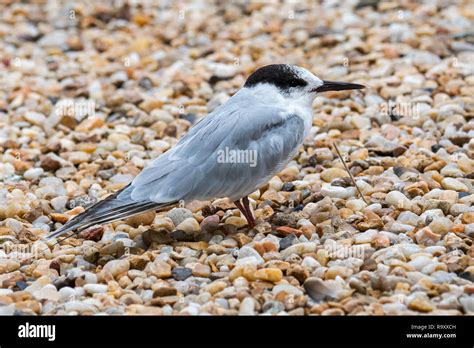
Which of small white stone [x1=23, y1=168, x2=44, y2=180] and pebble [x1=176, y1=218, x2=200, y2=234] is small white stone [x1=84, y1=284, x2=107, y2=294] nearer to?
pebble [x1=176, y1=218, x2=200, y2=234]

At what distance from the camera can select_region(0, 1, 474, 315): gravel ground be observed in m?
3.82

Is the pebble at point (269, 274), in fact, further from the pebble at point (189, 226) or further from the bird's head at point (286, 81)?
the bird's head at point (286, 81)

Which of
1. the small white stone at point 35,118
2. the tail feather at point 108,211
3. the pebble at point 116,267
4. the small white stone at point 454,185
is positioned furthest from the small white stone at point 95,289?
the small white stone at point 35,118

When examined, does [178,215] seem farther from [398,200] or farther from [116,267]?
[398,200]

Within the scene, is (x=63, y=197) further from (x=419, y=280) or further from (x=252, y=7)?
(x=252, y=7)

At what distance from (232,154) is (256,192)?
0.63 m

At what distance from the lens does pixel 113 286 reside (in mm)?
3938

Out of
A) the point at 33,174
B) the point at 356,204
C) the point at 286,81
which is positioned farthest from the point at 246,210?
the point at 33,174

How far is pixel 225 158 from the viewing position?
14.5 ft

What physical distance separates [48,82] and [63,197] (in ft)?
7.32

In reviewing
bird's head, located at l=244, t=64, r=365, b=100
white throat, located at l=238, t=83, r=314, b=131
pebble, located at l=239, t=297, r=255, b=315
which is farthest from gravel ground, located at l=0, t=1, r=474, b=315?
bird's head, located at l=244, t=64, r=365, b=100

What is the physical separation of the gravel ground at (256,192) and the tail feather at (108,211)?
0.19 metres

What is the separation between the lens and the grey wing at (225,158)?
433 centimetres
